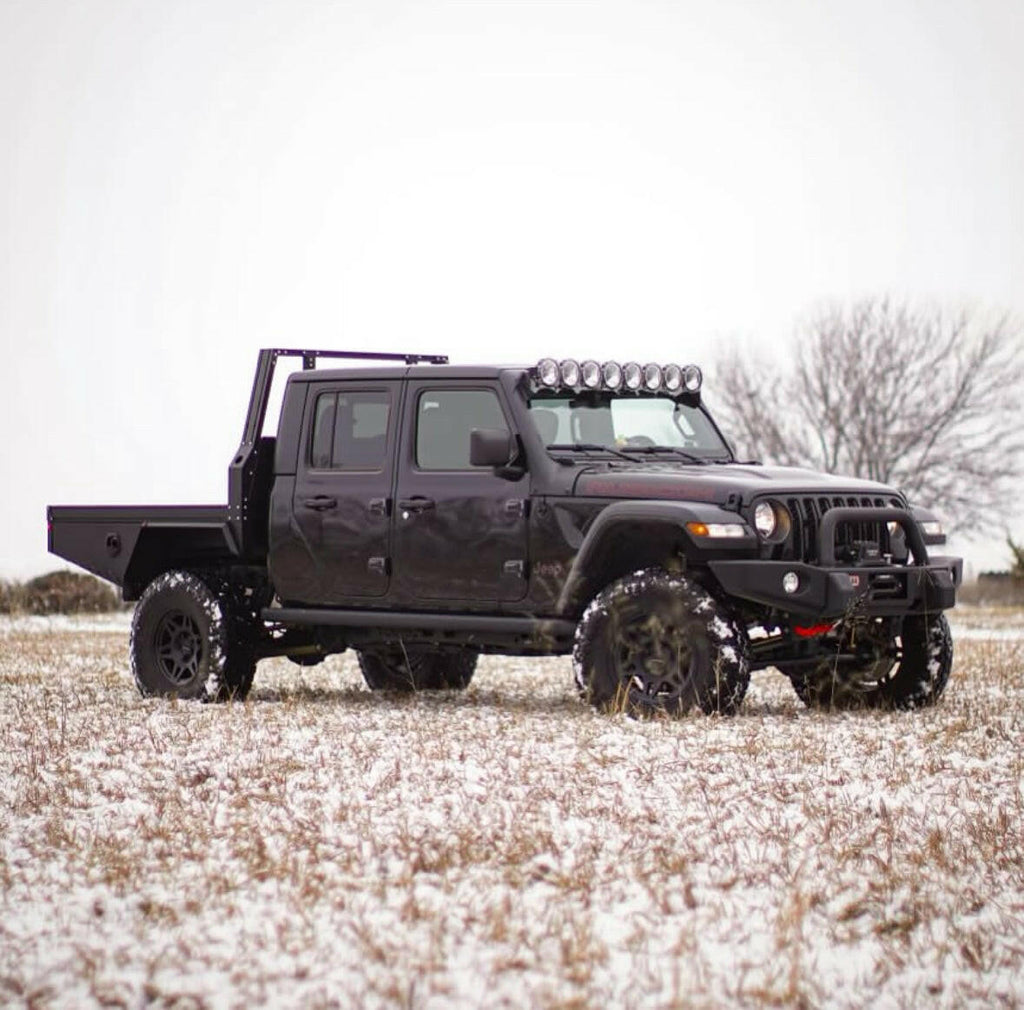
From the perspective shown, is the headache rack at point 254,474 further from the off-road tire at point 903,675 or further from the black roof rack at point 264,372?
the off-road tire at point 903,675

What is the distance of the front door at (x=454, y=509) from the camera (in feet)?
40.0

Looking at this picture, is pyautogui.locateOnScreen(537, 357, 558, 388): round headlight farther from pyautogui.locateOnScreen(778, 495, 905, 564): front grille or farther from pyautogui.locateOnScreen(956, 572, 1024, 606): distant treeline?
pyautogui.locateOnScreen(956, 572, 1024, 606): distant treeline

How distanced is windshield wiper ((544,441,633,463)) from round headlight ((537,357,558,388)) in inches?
15.5

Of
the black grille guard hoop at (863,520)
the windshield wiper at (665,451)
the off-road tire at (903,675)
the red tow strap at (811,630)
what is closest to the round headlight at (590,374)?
the windshield wiper at (665,451)

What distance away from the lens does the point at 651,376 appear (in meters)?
12.9

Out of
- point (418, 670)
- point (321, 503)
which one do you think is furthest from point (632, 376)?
point (418, 670)

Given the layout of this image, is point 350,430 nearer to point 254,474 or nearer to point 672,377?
point 254,474

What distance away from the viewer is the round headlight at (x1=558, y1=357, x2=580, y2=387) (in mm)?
12336

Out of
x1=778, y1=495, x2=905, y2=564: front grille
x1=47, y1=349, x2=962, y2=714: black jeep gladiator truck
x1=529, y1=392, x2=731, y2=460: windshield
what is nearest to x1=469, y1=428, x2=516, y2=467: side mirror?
x1=47, y1=349, x2=962, y2=714: black jeep gladiator truck

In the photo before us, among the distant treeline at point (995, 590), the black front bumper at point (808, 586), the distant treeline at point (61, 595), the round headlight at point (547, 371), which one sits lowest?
the distant treeline at point (61, 595)

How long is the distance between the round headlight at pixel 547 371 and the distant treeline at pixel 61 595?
60.2 ft

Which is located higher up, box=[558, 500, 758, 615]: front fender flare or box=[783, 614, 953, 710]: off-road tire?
box=[558, 500, 758, 615]: front fender flare

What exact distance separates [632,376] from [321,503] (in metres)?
Result: 2.25

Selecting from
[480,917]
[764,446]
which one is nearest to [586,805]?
[480,917]
